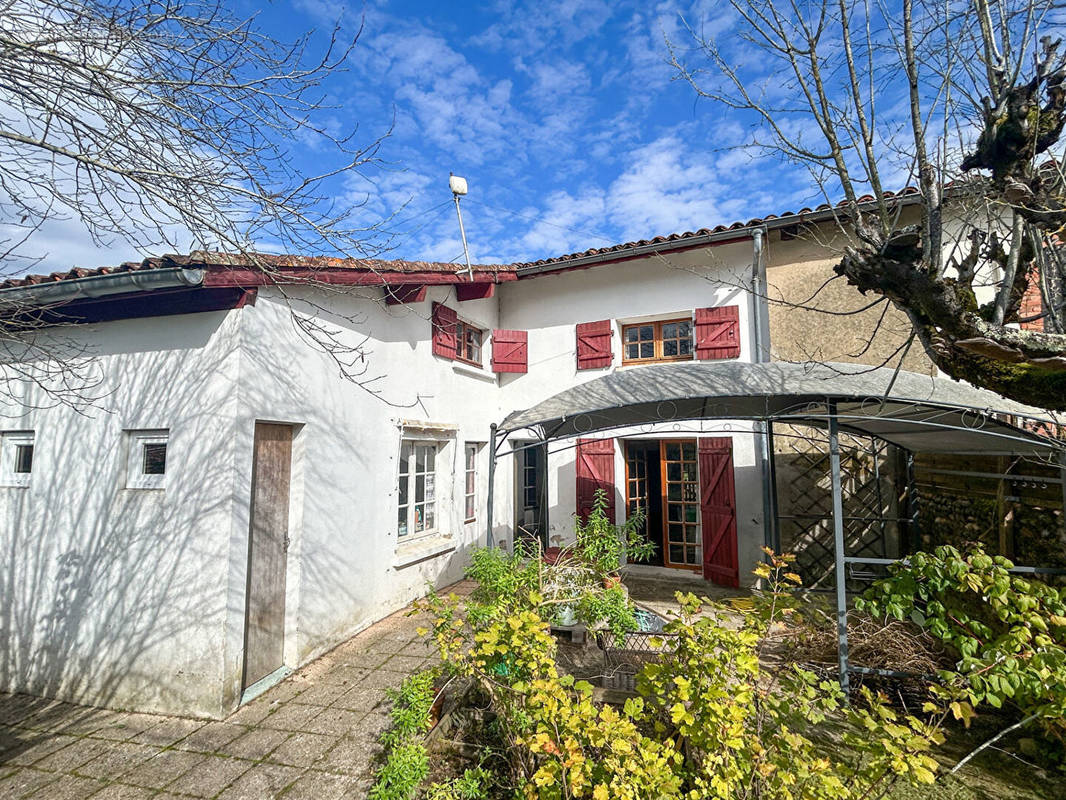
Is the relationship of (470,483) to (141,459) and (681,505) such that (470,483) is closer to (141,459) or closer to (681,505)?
(681,505)

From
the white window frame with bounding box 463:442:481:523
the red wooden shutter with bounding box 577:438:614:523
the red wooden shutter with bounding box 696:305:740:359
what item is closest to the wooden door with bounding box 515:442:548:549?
the red wooden shutter with bounding box 577:438:614:523

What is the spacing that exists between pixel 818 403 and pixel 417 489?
4862 millimetres

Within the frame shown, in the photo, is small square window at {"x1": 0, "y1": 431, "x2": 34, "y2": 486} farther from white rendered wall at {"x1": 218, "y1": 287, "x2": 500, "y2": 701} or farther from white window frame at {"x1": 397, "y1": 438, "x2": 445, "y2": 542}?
white window frame at {"x1": 397, "y1": 438, "x2": 445, "y2": 542}

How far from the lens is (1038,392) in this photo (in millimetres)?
2402

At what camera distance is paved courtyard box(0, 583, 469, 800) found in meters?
2.98

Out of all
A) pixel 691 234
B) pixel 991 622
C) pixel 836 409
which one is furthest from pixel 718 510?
pixel 691 234

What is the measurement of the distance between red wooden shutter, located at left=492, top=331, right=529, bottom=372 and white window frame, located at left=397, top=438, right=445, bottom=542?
87.1 inches

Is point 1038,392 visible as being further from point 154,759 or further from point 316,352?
point 154,759

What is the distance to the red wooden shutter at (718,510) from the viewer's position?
7.14m

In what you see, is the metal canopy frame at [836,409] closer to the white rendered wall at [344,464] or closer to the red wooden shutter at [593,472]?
the white rendered wall at [344,464]

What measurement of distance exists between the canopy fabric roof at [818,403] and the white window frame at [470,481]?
1.90 metres

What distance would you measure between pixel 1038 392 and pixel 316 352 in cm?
528

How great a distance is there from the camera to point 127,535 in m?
4.07

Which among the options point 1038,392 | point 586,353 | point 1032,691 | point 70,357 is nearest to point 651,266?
point 586,353
